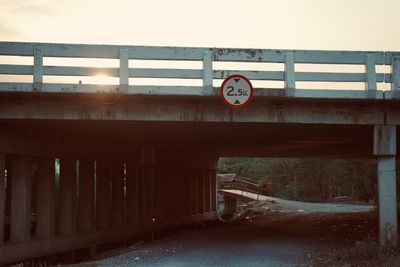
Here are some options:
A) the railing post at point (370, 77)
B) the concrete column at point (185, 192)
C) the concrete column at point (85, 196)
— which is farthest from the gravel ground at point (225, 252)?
the concrete column at point (185, 192)

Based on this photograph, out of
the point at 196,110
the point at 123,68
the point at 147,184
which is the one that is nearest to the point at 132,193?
the point at 147,184

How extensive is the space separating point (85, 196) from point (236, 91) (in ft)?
28.1

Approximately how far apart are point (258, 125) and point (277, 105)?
1077 mm

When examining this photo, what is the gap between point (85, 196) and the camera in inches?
851

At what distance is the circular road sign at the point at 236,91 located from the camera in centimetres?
1548

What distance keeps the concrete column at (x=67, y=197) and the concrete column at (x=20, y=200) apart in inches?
100

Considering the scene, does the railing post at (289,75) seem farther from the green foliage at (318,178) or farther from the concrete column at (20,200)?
the green foliage at (318,178)

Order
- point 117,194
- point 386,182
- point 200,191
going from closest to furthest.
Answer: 1. point 386,182
2. point 117,194
3. point 200,191

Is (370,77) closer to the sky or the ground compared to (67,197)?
closer to the sky

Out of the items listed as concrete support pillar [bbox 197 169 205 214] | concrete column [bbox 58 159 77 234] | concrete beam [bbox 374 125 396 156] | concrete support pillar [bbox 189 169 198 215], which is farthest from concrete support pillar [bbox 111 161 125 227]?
concrete support pillar [bbox 197 169 205 214]

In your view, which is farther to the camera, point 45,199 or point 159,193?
point 159,193

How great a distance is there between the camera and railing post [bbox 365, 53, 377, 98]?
52.1 feet

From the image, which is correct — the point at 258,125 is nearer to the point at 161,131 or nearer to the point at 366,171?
the point at 161,131

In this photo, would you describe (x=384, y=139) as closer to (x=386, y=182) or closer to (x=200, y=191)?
(x=386, y=182)
